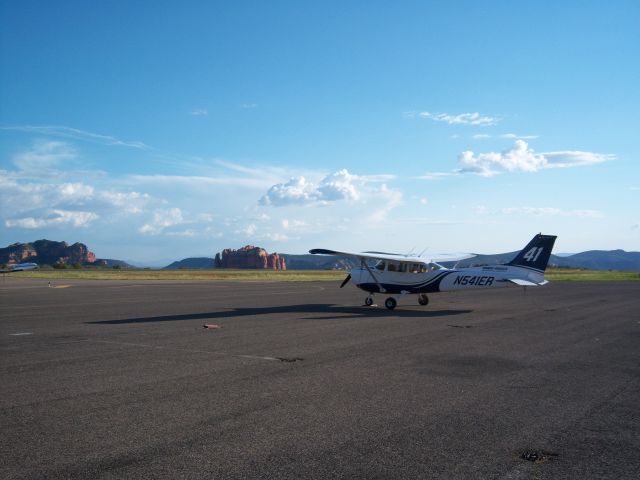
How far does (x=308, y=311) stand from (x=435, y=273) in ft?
18.8

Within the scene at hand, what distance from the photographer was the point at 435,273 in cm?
2453

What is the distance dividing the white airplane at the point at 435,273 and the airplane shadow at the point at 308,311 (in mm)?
1152

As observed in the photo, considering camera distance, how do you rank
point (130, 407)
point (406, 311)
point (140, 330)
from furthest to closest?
point (406, 311) → point (140, 330) → point (130, 407)

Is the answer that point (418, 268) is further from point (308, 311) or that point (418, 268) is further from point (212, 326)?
point (212, 326)

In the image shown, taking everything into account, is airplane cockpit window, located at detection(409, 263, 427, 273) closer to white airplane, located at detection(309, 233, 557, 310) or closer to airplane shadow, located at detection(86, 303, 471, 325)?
white airplane, located at detection(309, 233, 557, 310)

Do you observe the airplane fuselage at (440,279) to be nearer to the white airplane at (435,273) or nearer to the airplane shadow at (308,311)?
the white airplane at (435,273)

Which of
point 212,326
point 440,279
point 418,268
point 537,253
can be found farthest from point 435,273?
point 212,326

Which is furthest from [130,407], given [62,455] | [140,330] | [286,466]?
[140,330]

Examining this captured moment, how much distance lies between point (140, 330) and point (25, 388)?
790 centimetres

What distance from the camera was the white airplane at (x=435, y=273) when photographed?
23109 millimetres

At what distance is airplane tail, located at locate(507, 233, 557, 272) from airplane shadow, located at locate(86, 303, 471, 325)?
297 cm

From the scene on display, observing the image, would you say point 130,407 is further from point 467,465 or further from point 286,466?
point 467,465

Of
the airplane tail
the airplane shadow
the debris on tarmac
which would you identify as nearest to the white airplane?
the airplane tail

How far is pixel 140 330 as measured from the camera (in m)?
16.9
